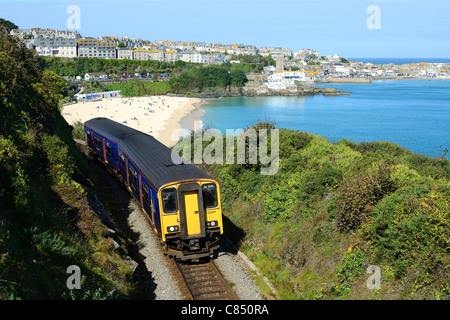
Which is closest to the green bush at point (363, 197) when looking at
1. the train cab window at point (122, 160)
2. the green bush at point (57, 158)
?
the green bush at point (57, 158)

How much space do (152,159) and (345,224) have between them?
7.54 m

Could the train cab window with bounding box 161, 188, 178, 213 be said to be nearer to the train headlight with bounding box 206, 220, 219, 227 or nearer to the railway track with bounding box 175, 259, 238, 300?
the train headlight with bounding box 206, 220, 219, 227

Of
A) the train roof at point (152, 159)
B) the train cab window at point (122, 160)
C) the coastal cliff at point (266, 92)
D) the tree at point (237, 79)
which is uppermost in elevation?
the tree at point (237, 79)

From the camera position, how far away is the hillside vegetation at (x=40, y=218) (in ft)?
25.1

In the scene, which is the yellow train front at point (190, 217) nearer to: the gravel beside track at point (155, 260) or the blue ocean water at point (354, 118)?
the gravel beside track at point (155, 260)

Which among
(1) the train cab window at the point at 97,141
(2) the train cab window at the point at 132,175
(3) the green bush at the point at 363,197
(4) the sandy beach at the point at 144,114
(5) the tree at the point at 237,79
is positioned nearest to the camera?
(3) the green bush at the point at 363,197

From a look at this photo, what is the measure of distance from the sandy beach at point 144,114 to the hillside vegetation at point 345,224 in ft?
91.1

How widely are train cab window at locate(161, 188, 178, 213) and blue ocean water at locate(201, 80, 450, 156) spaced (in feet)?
111

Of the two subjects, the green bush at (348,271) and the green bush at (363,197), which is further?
the green bush at (363,197)

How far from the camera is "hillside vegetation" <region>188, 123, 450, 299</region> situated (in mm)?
9125

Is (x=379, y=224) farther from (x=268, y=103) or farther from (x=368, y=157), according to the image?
(x=268, y=103)

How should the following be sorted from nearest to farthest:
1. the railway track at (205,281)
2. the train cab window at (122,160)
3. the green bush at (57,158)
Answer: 1. the railway track at (205,281)
2. the green bush at (57,158)
3. the train cab window at (122,160)

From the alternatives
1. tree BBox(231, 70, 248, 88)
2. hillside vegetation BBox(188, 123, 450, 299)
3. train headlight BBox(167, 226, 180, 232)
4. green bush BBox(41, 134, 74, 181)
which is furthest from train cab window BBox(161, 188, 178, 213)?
tree BBox(231, 70, 248, 88)
